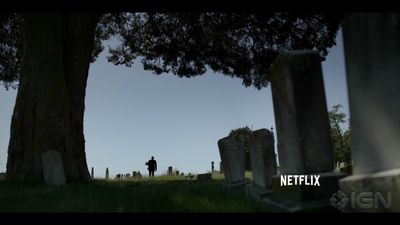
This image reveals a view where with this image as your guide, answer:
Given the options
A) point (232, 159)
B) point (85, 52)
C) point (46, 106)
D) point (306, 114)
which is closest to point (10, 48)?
point (85, 52)

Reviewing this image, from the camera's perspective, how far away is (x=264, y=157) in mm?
9094

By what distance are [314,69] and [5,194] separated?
5.76 meters

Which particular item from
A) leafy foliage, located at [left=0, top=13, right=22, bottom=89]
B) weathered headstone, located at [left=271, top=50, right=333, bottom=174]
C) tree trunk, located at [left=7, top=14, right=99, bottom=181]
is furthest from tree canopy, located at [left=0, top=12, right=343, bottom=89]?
weathered headstone, located at [left=271, top=50, right=333, bottom=174]

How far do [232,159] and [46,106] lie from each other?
205 inches

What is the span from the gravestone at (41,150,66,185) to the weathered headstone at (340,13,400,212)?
313 inches

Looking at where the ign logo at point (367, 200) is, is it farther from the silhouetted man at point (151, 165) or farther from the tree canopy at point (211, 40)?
the silhouetted man at point (151, 165)

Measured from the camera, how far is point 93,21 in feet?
48.6

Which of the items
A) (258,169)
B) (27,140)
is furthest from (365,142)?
(27,140)

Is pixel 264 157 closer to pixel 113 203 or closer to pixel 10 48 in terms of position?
pixel 113 203

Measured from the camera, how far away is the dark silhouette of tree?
12.8 meters

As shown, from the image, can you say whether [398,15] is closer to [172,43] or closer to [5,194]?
[5,194]

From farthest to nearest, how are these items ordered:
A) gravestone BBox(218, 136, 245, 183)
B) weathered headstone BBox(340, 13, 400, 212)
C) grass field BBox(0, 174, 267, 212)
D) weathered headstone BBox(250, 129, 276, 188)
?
gravestone BBox(218, 136, 245, 183) → weathered headstone BBox(250, 129, 276, 188) → grass field BBox(0, 174, 267, 212) → weathered headstone BBox(340, 13, 400, 212)

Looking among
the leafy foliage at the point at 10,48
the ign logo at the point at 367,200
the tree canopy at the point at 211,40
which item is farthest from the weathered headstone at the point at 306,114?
the leafy foliage at the point at 10,48

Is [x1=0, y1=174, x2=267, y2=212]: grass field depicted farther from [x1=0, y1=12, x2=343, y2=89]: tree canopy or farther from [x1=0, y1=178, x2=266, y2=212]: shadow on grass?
[x1=0, y1=12, x2=343, y2=89]: tree canopy
